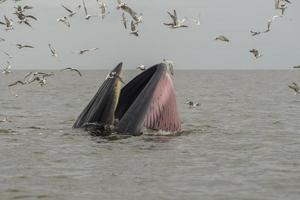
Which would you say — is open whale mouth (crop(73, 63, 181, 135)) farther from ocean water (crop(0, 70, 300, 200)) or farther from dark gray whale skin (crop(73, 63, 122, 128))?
ocean water (crop(0, 70, 300, 200))

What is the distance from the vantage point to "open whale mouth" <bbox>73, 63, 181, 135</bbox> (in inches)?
725

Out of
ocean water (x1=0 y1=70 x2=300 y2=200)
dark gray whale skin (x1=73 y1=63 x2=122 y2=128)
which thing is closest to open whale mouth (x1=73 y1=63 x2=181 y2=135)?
dark gray whale skin (x1=73 y1=63 x2=122 y2=128)

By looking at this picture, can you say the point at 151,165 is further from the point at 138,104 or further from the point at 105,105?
the point at 105,105

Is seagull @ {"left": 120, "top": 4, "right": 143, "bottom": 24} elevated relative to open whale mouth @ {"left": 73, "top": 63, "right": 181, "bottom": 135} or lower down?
elevated

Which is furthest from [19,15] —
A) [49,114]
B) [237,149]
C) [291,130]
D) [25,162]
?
[49,114]

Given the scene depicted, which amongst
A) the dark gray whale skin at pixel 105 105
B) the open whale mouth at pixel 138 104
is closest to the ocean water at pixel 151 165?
the open whale mouth at pixel 138 104

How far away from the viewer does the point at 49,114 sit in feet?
106

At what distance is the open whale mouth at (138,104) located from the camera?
60.4 feet

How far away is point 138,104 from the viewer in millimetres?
18422

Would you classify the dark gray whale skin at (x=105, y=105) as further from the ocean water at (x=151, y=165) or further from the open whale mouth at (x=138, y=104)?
the ocean water at (x=151, y=165)

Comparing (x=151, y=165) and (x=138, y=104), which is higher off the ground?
(x=138, y=104)

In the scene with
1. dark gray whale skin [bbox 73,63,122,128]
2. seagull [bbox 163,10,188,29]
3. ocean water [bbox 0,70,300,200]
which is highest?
seagull [bbox 163,10,188,29]

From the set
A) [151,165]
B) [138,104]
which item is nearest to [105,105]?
[138,104]

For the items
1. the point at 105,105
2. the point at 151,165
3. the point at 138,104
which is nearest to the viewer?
the point at 151,165
